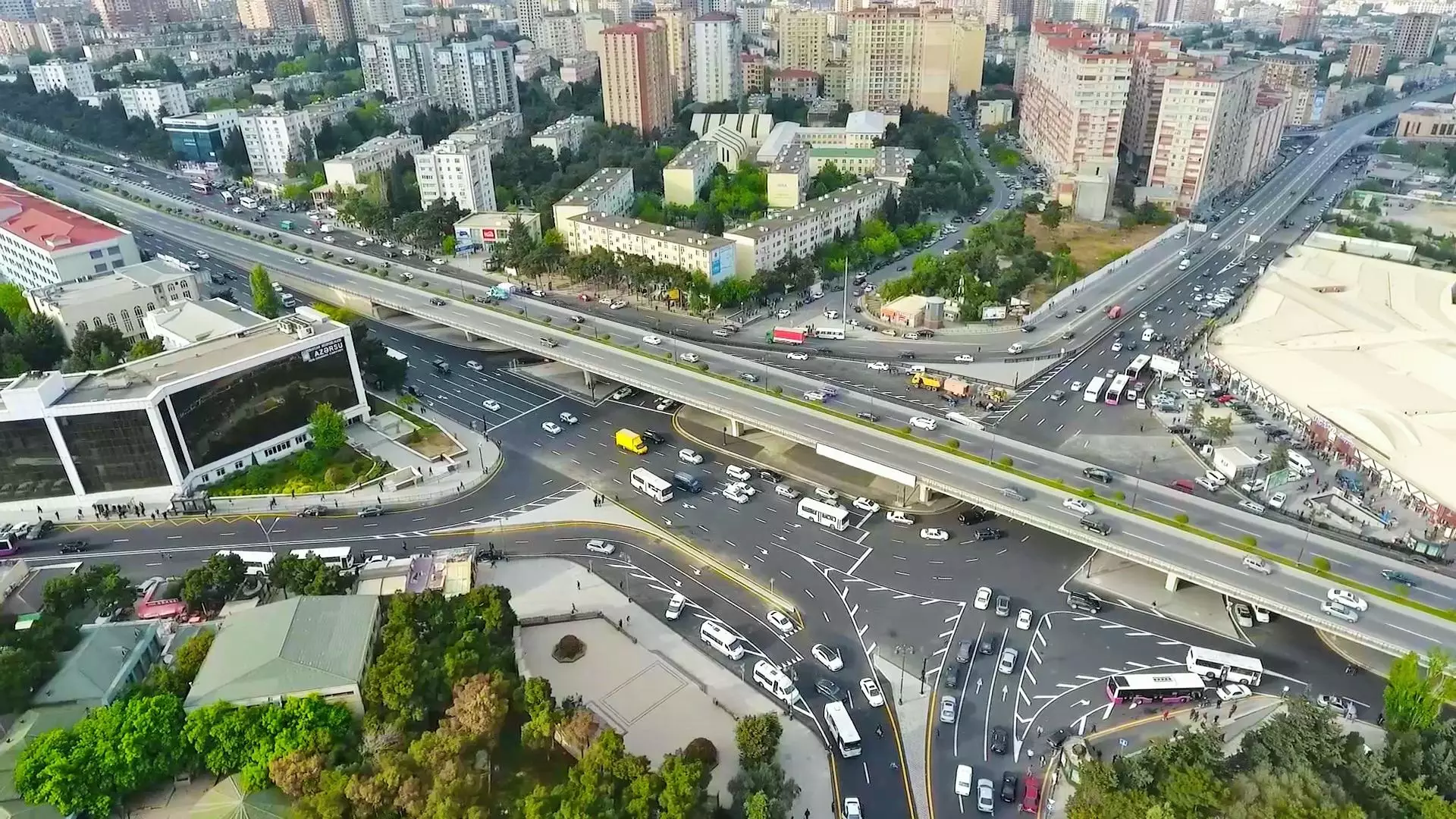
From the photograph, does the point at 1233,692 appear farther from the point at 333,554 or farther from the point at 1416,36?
the point at 1416,36

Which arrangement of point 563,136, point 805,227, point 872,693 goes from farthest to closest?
point 563,136 < point 805,227 < point 872,693

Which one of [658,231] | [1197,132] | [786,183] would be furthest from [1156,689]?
[1197,132]

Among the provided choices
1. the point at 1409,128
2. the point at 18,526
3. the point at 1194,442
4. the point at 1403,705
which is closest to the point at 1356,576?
the point at 1403,705

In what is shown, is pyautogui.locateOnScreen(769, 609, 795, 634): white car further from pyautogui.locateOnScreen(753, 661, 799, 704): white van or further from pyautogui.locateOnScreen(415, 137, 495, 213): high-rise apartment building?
pyautogui.locateOnScreen(415, 137, 495, 213): high-rise apartment building

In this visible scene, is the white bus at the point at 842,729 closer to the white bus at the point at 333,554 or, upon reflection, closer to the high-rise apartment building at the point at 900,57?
the white bus at the point at 333,554

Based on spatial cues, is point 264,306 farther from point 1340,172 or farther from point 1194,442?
point 1340,172

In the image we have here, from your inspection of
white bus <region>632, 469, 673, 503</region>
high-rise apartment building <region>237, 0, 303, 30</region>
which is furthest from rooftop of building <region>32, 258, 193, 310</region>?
high-rise apartment building <region>237, 0, 303, 30</region>
